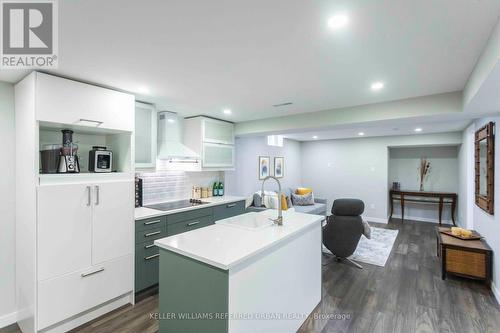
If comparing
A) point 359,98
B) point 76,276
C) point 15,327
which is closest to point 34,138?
point 76,276

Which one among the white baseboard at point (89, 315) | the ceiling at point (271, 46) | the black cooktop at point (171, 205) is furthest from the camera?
the black cooktop at point (171, 205)

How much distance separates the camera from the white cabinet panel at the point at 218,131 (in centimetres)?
407

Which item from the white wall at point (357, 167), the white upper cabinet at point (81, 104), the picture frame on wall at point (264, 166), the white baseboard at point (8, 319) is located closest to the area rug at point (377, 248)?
the white wall at point (357, 167)

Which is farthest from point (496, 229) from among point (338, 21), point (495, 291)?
point (338, 21)

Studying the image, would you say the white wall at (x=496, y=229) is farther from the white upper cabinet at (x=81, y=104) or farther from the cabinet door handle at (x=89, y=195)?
the cabinet door handle at (x=89, y=195)

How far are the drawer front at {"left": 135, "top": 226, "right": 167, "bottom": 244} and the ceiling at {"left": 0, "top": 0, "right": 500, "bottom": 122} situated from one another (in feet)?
5.27

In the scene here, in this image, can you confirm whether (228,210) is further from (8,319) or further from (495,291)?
(495,291)

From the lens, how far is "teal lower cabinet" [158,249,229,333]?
1.55 meters

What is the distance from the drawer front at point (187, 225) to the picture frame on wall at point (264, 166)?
250cm

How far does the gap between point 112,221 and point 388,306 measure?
121 inches

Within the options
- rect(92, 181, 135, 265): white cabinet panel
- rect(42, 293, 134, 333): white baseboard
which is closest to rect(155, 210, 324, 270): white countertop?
rect(92, 181, 135, 265): white cabinet panel

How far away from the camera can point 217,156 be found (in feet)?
14.0

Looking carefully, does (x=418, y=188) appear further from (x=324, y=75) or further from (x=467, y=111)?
(x=324, y=75)

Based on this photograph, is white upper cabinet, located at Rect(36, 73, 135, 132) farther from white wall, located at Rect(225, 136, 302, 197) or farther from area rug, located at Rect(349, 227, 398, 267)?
area rug, located at Rect(349, 227, 398, 267)
